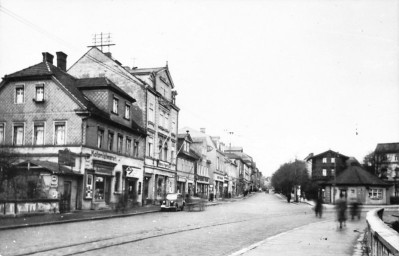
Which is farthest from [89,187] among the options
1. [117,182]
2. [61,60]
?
[61,60]

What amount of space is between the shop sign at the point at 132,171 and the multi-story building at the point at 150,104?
2.09 m

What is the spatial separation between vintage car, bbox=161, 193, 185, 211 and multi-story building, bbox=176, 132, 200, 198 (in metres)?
16.3

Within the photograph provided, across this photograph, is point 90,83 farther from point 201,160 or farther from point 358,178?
point 358,178

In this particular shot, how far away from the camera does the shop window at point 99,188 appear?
112ft

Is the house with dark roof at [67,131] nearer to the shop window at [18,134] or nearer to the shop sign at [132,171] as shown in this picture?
the shop window at [18,134]

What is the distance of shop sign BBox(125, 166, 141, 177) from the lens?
39081mm

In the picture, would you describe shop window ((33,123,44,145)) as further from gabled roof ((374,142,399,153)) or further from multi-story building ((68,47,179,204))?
gabled roof ((374,142,399,153))

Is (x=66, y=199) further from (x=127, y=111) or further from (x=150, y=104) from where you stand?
(x=150, y=104)

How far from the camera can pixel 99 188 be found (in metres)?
34.8

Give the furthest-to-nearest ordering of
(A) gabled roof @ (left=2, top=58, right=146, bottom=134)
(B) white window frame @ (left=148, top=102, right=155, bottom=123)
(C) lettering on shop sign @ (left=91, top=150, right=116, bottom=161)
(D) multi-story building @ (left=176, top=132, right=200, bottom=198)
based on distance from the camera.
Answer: (D) multi-story building @ (left=176, top=132, right=200, bottom=198)
(B) white window frame @ (left=148, top=102, right=155, bottom=123)
(C) lettering on shop sign @ (left=91, top=150, right=116, bottom=161)
(A) gabled roof @ (left=2, top=58, right=146, bottom=134)

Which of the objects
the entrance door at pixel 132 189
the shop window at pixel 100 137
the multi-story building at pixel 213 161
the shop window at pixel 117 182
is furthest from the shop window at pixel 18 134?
the multi-story building at pixel 213 161

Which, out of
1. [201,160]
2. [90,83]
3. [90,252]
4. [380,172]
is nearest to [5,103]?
[90,83]

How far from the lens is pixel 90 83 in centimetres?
3684

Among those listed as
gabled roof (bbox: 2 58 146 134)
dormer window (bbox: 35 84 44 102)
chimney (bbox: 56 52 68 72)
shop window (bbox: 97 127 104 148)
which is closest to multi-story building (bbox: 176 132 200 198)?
chimney (bbox: 56 52 68 72)
